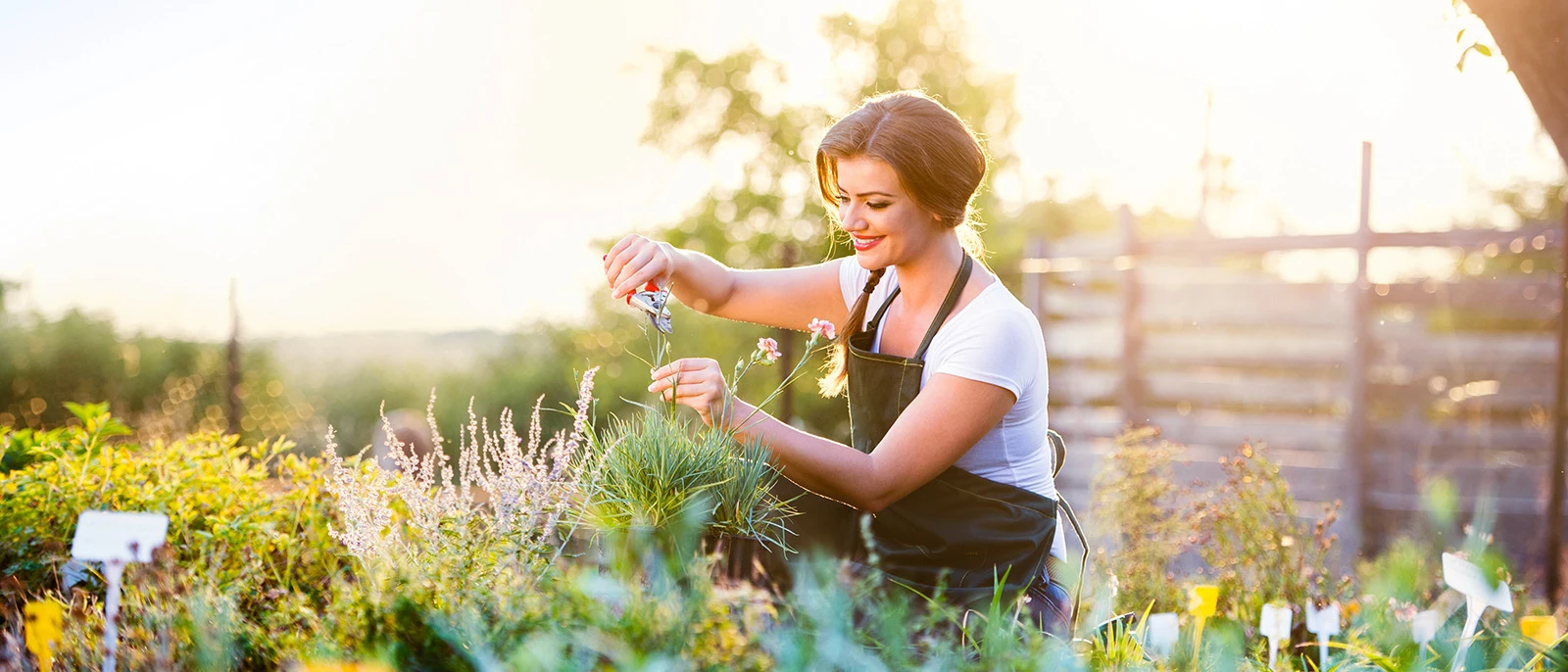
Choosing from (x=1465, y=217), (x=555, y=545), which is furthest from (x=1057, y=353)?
(x=1465, y=217)

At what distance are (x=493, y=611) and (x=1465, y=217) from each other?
13.6 metres

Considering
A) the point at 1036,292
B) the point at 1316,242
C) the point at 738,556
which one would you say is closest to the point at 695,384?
the point at 738,556

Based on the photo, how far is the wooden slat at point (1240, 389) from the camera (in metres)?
6.20

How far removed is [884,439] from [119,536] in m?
1.31

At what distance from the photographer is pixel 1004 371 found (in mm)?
2221

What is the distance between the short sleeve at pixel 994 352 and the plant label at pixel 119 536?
1.41 m

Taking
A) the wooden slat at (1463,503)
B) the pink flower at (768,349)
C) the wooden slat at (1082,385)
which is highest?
the pink flower at (768,349)

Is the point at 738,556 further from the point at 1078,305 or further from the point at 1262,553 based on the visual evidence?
the point at 1078,305

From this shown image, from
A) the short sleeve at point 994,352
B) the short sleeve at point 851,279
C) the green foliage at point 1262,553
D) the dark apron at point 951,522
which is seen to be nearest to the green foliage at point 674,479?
the dark apron at point 951,522

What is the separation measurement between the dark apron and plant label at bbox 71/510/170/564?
1221 millimetres

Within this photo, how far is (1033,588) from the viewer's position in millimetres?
2262

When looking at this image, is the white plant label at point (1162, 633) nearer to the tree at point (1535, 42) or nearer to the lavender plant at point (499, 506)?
the lavender plant at point (499, 506)

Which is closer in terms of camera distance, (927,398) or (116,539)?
(116,539)

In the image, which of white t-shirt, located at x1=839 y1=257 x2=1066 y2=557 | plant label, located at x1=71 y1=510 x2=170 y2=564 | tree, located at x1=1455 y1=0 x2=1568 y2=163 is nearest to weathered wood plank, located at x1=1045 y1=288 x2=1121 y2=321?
tree, located at x1=1455 y1=0 x2=1568 y2=163
